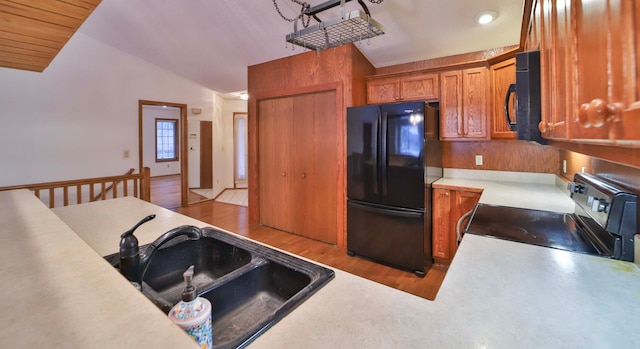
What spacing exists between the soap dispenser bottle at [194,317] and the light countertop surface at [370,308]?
90mm

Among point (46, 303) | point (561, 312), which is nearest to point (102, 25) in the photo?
point (46, 303)

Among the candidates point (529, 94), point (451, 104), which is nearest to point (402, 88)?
point (451, 104)

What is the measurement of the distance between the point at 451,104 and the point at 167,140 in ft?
31.2

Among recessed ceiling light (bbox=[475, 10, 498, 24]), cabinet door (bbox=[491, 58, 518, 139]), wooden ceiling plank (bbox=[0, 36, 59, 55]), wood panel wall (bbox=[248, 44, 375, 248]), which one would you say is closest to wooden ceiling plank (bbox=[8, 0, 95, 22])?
wooden ceiling plank (bbox=[0, 36, 59, 55])

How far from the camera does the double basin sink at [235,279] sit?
857mm

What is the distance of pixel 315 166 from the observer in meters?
3.44

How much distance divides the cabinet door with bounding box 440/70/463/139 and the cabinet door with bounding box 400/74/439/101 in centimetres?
8

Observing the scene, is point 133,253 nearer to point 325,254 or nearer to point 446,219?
point 325,254

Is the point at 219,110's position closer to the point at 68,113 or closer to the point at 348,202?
the point at 68,113

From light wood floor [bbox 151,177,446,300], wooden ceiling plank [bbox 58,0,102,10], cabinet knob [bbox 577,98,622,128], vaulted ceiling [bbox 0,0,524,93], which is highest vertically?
vaulted ceiling [bbox 0,0,524,93]

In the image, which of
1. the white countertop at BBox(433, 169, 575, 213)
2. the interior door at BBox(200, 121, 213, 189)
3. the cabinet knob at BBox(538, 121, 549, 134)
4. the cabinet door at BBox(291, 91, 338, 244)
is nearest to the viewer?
the cabinet knob at BBox(538, 121, 549, 134)

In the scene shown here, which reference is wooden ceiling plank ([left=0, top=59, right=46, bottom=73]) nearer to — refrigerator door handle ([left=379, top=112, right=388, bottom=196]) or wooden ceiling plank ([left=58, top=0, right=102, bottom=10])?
wooden ceiling plank ([left=58, top=0, right=102, bottom=10])

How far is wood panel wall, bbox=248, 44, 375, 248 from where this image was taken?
121 inches

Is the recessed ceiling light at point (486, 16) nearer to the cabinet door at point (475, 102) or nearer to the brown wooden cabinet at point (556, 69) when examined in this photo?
the cabinet door at point (475, 102)
